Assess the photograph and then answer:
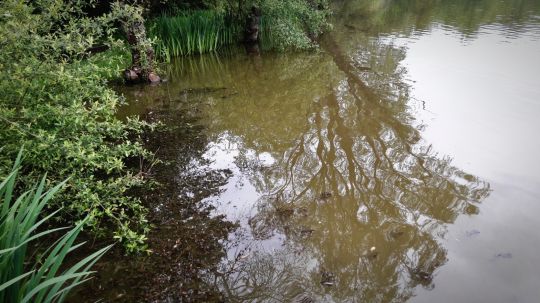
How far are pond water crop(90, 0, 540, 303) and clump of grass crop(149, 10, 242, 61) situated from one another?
0.84 metres

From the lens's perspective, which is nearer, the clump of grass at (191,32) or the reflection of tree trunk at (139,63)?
the reflection of tree trunk at (139,63)

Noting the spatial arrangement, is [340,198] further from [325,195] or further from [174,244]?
[174,244]

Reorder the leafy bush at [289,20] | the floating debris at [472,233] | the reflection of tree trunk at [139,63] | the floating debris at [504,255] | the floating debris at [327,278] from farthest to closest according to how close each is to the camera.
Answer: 1. the leafy bush at [289,20]
2. the reflection of tree trunk at [139,63]
3. the floating debris at [472,233]
4. the floating debris at [504,255]
5. the floating debris at [327,278]

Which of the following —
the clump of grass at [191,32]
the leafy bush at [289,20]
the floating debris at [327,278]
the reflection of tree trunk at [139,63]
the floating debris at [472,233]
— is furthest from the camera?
the leafy bush at [289,20]

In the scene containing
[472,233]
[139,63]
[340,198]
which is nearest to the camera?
[472,233]

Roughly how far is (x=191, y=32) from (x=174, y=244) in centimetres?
751

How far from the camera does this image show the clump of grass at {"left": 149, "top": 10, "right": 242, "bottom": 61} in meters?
8.68

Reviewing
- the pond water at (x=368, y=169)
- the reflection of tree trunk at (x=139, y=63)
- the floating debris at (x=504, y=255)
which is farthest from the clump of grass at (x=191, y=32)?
the floating debris at (x=504, y=255)

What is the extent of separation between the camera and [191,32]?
9195 mm

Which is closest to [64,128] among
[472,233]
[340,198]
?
[340,198]

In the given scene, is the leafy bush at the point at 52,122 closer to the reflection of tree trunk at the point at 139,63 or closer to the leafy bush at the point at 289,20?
the reflection of tree trunk at the point at 139,63

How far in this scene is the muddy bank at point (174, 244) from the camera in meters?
2.52

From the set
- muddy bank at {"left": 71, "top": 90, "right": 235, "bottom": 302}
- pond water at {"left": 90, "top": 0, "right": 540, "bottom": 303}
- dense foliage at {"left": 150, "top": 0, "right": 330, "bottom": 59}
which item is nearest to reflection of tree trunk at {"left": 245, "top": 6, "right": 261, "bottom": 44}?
dense foliage at {"left": 150, "top": 0, "right": 330, "bottom": 59}

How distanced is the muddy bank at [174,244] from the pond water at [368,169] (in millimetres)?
51
